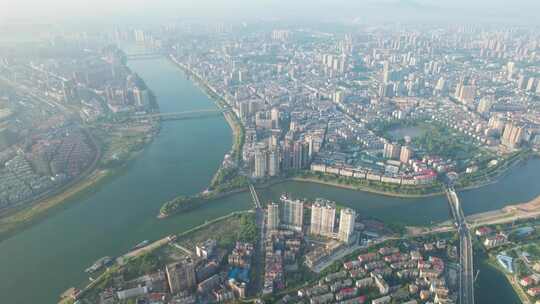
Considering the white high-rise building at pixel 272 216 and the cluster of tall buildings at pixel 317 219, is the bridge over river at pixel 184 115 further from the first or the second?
the white high-rise building at pixel 272 216

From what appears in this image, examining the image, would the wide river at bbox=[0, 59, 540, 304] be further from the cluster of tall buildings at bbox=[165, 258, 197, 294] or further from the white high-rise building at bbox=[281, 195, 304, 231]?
the cluster of tall buildings at bbox=[165, 258, 197, 294]

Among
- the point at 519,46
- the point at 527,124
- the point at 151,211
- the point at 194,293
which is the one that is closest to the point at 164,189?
the point at 151,211

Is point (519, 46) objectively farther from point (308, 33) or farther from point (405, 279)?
point (405, 279)

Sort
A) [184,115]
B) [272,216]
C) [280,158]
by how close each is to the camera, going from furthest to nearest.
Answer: [184,115]
[280,158]
[272,216]

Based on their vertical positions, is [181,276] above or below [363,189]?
above

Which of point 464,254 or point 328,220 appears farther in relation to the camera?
point 328,220

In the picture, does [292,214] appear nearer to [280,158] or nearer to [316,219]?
[316,219]

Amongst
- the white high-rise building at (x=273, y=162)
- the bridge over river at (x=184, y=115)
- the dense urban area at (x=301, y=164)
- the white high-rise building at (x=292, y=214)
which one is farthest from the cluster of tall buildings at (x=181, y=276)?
the bridge over river at (x=184, y=115)

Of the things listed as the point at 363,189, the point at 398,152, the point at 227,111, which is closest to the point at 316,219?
the point at 363,189
